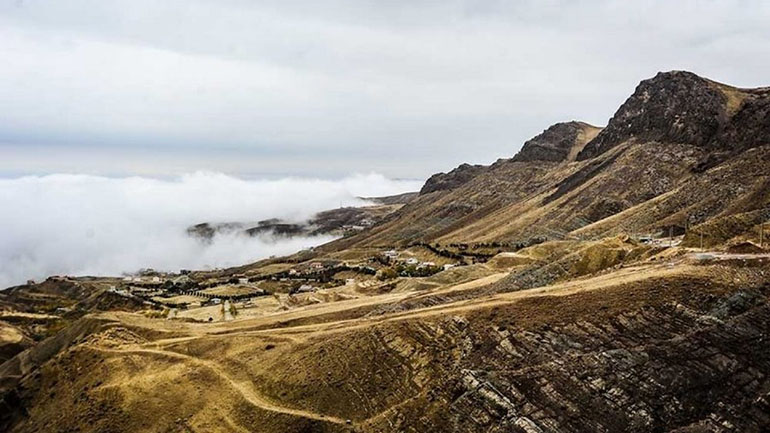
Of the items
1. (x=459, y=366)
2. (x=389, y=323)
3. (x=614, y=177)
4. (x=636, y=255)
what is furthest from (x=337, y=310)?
(x=614, y=177)

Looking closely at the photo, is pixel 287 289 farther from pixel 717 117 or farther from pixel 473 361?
pixel 717 117

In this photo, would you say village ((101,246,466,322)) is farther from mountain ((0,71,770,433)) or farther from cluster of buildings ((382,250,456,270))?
mountain ((0,71,770,433))

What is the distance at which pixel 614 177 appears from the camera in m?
190

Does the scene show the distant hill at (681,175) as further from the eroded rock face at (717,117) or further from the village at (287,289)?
the village at (287,289)

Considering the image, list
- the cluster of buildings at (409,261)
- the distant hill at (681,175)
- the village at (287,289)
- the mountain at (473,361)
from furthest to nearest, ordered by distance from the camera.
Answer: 1. the cluster of buildings at (409,261)
2. the distant hill at (681,175)
3. the village at (287,289)
4. the mountain at (473,361)

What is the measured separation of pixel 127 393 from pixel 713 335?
151ft

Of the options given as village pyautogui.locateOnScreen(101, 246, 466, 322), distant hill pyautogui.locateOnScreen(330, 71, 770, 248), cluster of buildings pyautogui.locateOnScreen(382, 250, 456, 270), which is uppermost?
distant hill pyautogui.locateOnScreen(330, 71, 770, 248)

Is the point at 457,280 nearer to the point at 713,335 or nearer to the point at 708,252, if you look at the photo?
the point at 708,252

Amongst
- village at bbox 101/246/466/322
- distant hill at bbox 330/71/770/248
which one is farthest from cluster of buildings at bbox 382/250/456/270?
distant hill at bbox 330/71/770/248

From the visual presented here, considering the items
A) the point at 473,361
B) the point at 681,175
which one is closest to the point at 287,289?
the point at 473,361

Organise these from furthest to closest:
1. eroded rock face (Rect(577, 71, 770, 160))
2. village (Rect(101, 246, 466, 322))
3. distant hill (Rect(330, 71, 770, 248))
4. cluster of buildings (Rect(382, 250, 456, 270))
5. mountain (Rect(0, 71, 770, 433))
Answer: eroded rock face (Rect(577, 71, 770, 160))
cluster of buildings (Rect(382, 250, 456, 270))
distant hill (Rect(330, 71, 770, 248))
village (Rect(101, 246, 466, 322))
mountain (Rect(0, 71, 770, 433))

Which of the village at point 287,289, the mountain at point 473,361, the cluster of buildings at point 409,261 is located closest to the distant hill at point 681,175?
the cluster of buildings at point 409,261

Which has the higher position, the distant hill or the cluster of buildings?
the distant hill

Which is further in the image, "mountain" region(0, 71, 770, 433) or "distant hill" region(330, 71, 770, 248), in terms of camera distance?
"distant hill" region(330, 71, 770, 248)
